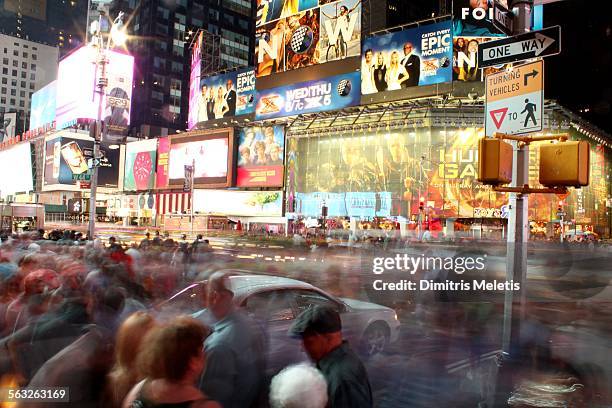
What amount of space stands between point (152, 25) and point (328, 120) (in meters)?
53.9

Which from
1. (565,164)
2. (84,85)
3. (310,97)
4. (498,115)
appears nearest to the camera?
(565,164)

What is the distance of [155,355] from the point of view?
227 centimetres

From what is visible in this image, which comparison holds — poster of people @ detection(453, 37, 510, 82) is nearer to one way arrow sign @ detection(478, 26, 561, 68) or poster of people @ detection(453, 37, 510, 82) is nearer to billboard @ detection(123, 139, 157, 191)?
one way arrow sign @ detection(478, 26, 561, 68)

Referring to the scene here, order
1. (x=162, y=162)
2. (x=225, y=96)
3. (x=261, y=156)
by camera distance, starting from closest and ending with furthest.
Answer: (x=261, y=156) → (x=225, y=96) → (x=162, y=162)

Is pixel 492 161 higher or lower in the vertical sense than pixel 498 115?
lower

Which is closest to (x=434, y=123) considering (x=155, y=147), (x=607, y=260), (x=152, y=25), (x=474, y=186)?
(x=474, y=186)

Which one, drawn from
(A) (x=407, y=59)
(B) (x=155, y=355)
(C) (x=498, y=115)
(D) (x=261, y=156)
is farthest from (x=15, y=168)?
(B) (x=155, y=355)

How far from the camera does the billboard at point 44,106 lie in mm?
87375

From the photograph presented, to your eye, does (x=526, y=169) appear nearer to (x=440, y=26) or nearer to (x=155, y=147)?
(x=440, y=26)

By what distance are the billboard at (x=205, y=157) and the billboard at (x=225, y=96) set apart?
417 cm

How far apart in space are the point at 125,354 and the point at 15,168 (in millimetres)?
108624

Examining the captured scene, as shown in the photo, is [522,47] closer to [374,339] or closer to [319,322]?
[319,322]

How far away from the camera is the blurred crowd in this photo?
2240 mm

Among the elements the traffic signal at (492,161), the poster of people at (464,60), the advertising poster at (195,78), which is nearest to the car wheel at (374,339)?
the traffic signal at (492,161)
